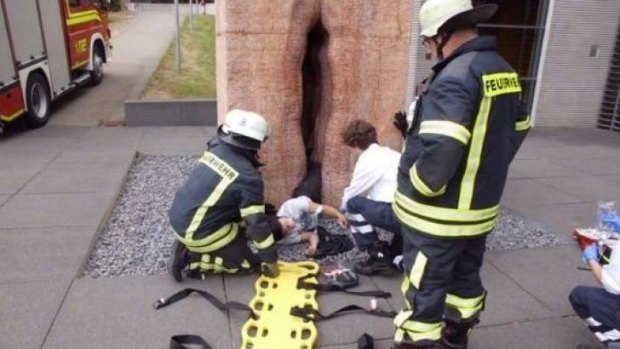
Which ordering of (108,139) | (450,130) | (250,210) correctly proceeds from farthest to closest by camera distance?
(108,139) → (250,210) → (450,130)

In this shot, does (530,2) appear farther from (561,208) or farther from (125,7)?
(125,7)

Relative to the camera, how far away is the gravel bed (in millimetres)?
3650

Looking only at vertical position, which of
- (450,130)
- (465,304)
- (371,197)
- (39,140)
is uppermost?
(450,130)

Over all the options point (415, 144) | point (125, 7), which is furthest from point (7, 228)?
point (125, 7)

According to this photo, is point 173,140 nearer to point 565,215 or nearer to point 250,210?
point 250,210

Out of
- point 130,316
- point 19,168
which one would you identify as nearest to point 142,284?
point 130,316

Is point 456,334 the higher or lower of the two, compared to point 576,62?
lower

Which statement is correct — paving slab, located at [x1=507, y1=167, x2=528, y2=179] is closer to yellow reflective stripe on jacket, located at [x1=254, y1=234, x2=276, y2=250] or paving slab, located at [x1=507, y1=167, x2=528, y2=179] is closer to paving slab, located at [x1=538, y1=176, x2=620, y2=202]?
paving slab, located at [x1=538, y1=176, x2=620, y2=202]

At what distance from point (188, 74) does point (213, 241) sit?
10173 mm

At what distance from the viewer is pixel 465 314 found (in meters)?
2.51

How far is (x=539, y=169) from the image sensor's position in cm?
654

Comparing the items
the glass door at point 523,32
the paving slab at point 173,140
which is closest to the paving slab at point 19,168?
the paving slab at point 173,140

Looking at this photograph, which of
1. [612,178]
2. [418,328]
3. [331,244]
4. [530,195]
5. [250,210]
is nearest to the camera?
[418,328]

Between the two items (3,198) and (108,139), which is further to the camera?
(108,139)
